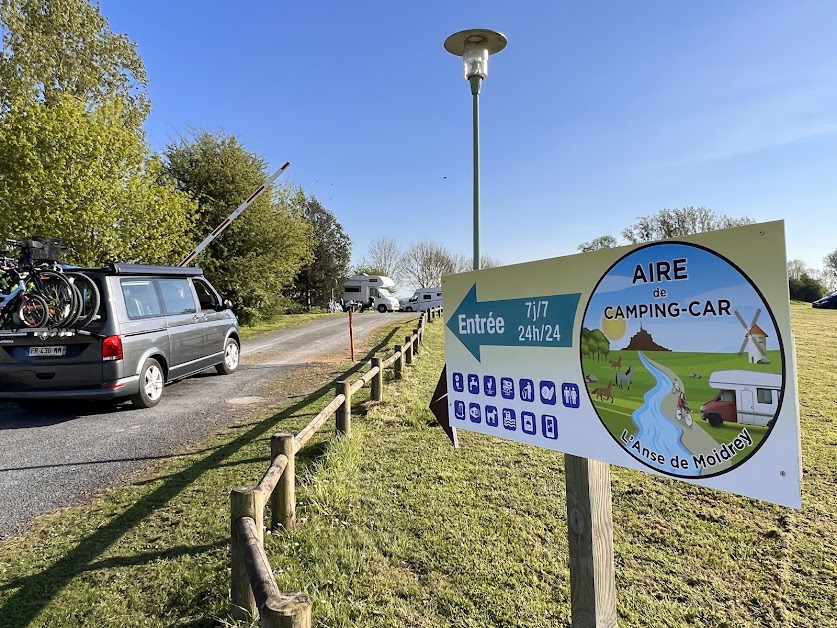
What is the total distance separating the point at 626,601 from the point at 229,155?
857 inches

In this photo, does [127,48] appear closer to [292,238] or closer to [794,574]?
[292,238]

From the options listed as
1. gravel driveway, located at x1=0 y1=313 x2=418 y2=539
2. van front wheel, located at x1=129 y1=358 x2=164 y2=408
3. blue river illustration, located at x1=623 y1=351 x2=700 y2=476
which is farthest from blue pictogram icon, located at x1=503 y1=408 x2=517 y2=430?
van front wheel, located at x1=129 y1=358 x2=164 y2=408

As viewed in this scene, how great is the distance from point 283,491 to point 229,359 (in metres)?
6.61

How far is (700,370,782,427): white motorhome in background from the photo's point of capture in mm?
1364

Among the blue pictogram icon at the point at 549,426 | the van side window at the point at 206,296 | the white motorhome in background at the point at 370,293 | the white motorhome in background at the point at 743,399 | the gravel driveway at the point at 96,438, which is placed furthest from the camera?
the white motorhome in background at the point at 370,293

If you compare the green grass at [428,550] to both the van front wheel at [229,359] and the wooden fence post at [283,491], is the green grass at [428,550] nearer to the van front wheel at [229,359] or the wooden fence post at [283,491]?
the wooden fence post at [283,491]

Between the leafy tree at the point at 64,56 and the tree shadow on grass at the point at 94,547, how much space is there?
17825mm

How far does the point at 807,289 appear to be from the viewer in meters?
49.1

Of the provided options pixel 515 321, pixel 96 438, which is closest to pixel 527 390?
pixel 515 321

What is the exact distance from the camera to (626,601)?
2.66 metres

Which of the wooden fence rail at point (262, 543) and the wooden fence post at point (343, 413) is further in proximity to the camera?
the wooden fence post at point (343, 413)

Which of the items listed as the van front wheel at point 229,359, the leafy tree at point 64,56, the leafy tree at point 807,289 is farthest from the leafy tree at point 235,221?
the leafy tree at point 807,289

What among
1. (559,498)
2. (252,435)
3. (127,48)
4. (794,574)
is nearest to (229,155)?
(127,48)

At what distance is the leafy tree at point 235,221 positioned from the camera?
2000 centimetres
